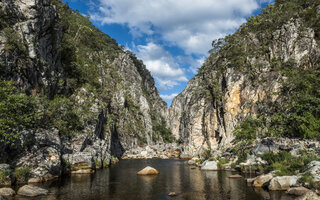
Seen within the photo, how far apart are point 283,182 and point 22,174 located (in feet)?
102

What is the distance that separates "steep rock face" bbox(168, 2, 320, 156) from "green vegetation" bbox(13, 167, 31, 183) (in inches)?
1709

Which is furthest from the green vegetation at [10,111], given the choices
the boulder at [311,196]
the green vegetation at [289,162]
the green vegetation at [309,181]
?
the green vegetation at [289,162]

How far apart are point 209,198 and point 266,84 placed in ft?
153

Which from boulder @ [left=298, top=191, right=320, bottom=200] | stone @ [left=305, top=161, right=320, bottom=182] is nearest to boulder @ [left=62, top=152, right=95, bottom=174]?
boulder @ [left=298, top=191, right=320, bottom=200]

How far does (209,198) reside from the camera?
20.9m

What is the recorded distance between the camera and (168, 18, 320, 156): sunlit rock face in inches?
A: 2196

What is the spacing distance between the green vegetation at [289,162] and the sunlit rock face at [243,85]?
24460 millimetres

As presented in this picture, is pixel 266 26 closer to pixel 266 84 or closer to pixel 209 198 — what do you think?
pixel 266 84

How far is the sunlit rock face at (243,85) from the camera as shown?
5578 cm

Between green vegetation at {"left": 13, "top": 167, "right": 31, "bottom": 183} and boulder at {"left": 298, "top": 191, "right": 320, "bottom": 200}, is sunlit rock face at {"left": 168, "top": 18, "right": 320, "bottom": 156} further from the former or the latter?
green vegetation at {"left": 13, "top": 167, "right": 31, "bottom": 183}

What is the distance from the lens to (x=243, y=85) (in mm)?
64688

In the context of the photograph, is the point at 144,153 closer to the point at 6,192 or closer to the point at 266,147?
the point at 266,147

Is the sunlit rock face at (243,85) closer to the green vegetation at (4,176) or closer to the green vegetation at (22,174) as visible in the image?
the green vegetation at (22,174)

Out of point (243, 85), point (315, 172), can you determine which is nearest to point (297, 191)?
point (315, 172)
